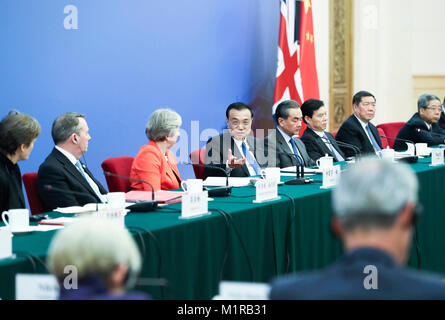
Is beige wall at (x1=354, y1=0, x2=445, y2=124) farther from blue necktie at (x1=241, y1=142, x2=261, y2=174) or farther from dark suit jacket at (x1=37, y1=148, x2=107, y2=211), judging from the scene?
dark suit jacket at (x1=37, y1=148, x2=107, y2=211)

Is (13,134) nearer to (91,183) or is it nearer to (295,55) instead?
(91,183)

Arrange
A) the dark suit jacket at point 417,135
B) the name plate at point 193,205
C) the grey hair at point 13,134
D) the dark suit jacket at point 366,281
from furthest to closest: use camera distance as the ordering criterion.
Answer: the dark suit jacket at point 417,135 < the grey hair at point 13,134 < the name plate at point 193,205 < the dark suit jacket at point 366,281

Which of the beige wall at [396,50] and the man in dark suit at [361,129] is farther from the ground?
the beige wall at [396,50]

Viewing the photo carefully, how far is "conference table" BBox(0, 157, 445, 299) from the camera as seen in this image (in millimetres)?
2195

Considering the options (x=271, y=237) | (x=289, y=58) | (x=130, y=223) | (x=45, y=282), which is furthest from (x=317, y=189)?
(x=289, y=58)

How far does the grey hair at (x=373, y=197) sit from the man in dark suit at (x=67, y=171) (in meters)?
2.26

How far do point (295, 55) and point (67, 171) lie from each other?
3.96 meters

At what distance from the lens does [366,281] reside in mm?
1041

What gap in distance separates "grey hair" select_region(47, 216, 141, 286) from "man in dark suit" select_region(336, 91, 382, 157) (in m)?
4.59

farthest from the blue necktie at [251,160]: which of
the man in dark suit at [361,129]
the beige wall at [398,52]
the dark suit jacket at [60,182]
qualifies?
the beige wall at [398,52]

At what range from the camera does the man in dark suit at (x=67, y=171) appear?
10.4ft

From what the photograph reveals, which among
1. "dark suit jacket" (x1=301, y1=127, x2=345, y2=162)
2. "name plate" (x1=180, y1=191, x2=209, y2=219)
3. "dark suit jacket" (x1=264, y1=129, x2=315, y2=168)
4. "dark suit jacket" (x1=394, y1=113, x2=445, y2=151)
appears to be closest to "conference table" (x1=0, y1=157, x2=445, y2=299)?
"name plate" (x1=180, y1=191, x2=209, y2=219)

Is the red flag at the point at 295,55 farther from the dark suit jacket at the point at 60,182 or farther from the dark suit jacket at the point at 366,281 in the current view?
the dark suit jacket at the point at 366,281

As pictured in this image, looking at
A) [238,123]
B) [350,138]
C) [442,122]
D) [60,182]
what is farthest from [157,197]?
[442,122]
